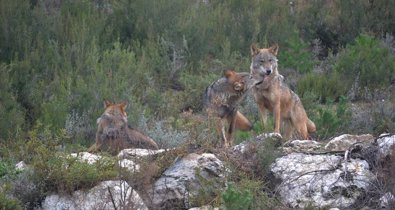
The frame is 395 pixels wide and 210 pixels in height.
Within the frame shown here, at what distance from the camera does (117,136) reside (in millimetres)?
10914

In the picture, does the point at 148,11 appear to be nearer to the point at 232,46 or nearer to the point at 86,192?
the point at 232,46

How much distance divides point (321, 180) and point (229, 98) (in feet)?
10.7

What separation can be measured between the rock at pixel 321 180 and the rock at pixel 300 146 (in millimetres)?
282

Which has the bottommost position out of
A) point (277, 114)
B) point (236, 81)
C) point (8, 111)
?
point (277, 114)

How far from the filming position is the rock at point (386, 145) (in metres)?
9.26

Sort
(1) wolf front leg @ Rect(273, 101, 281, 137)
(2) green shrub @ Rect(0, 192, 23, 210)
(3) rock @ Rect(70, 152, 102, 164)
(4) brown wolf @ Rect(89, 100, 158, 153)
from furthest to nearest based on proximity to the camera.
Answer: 1. (1) wolf front leg @ Rect(273, 101, 281, 137)
2. (4) brown wolf @ Rect(89, 100, 158, 153)
3. (3) rock @ Rect(70, 152, 102, 164)
4. (2) green shrub @ Rect(0, 192, 23, 210)

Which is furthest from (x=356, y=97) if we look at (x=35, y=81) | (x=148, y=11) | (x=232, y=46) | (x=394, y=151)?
(x=394, y=151)

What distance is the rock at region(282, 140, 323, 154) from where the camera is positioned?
32.3 ft

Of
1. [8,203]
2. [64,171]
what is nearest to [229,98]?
[64,171]

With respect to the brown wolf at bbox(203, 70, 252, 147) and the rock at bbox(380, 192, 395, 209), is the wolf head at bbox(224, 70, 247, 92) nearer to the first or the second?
the brown wolf at bbox(203, 70, 252, 147)

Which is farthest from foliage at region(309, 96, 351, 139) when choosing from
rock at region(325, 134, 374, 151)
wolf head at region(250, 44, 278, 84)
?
rock at region(325, 134, 374, 151)

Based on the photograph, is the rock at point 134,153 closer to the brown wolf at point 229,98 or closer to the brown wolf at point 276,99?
the brown wolf at point 229,98

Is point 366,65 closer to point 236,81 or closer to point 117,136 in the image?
point 236,81

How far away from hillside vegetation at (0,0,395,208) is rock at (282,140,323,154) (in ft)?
4.88
